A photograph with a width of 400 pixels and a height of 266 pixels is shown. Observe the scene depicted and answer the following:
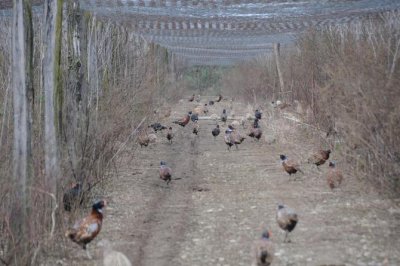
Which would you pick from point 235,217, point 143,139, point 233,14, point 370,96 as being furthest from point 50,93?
point 143,139

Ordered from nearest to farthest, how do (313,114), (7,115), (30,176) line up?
(30,176) < (7,115) < (313,114)

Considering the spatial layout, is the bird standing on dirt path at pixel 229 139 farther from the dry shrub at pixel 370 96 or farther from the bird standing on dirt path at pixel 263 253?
the bird standing on dirt path at pixel 263 253

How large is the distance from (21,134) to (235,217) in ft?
11.9

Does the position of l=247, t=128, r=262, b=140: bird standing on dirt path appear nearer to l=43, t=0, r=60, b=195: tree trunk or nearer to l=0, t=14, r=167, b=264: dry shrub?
l=0, t=14, r=167, b=264: dry shrub

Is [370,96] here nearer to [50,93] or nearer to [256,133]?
[50,93]

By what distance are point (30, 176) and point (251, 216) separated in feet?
11.4

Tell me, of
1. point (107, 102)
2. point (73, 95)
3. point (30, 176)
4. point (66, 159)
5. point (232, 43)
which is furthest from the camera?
point (232, 43)

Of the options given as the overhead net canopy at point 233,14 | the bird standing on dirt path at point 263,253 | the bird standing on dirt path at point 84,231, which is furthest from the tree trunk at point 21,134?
the overhead net canopy at point 233,14

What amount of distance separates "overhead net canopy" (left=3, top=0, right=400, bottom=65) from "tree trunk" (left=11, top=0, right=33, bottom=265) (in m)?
3.16

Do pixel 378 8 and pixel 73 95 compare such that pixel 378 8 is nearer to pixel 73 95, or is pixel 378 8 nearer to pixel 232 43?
pixel 73 95

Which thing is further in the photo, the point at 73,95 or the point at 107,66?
the point at 107,66

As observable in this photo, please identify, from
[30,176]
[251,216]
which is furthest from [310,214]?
[30,176]

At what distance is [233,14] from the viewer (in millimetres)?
12289

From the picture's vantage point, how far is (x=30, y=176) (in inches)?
253
